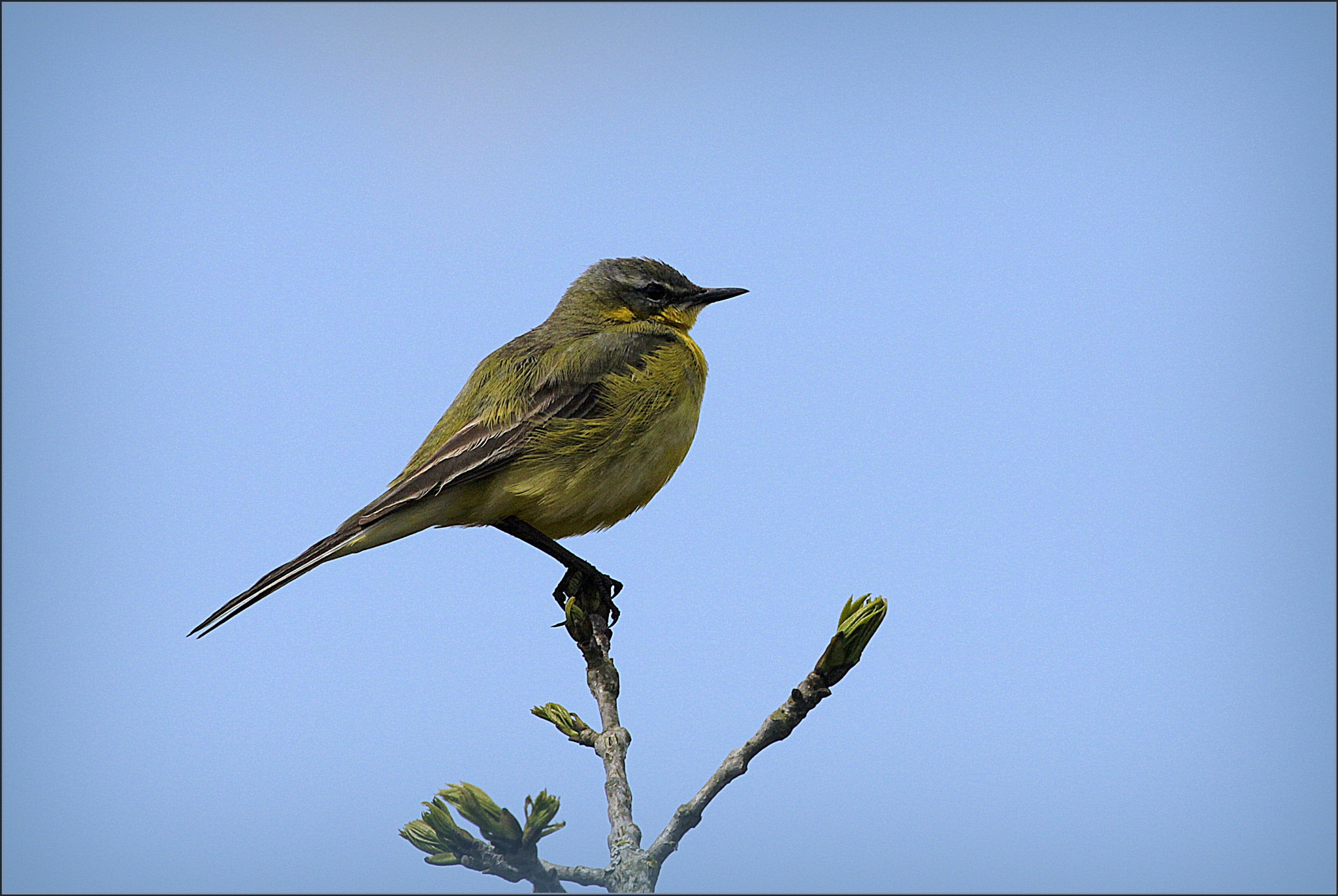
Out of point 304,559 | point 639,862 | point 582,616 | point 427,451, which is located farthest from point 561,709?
point 427,451

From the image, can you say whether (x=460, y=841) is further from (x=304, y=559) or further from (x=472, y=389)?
(x=472, y=389)

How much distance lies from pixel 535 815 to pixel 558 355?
314 cm

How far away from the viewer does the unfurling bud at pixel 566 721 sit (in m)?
3.93

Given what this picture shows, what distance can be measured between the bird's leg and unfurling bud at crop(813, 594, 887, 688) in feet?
6.53

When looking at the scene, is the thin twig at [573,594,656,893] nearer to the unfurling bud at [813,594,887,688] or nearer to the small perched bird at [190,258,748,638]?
the unfurling bud at [813,594,887,688]

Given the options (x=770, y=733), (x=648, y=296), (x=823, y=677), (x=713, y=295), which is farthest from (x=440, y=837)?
(x=713, y=295)

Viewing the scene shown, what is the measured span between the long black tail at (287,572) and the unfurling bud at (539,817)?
1.93 meters

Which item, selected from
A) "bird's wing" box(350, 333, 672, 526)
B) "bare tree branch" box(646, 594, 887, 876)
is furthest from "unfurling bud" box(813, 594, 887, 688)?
"bird's wing" box(350, 333, 672, 526)

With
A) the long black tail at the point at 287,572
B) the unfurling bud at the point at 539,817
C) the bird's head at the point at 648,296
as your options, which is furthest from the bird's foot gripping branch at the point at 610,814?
the bird's head at the point at 648,296

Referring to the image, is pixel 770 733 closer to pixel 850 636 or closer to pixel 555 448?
pixel 850 636

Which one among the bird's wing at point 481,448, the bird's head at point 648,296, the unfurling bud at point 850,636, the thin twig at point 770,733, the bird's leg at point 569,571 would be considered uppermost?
the bird's head at point 648,296

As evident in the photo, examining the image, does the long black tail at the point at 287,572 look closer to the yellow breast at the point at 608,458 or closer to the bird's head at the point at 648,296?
the yellow breast at the point at 608,458

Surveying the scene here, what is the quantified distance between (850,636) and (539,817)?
1.19 m

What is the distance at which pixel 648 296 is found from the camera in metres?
6.84
